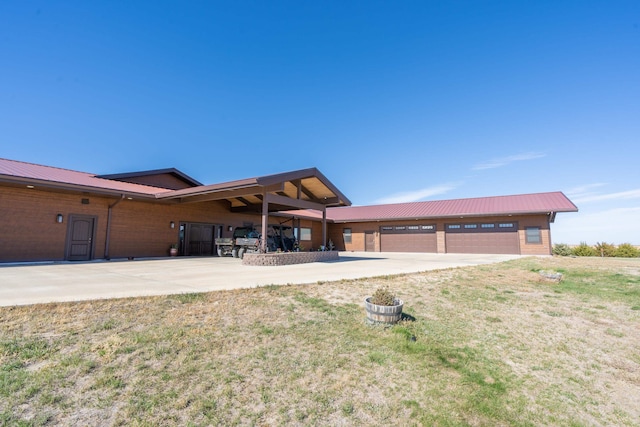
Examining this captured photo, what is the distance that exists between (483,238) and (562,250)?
18.5ft

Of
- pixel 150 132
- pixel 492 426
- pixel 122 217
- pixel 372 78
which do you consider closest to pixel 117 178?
pixel 122 217

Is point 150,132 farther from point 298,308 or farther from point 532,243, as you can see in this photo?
point 532,243

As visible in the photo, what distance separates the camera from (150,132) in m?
18.1

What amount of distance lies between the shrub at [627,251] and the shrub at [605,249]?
0.26m

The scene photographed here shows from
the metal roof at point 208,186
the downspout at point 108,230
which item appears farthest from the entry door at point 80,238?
the metal roof at point 208,186

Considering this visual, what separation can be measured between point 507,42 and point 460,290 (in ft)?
30.8

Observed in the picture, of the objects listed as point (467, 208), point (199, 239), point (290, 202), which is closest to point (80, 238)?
point (199, 239)

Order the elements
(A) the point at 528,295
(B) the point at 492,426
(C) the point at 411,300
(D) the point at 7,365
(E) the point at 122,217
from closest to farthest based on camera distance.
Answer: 1. (B) the point at 492,426
2. (D) the point at 7,365
3. (C) the point at 411,300
4. (A) the point at 528,295
5. (E) the point at 122,217

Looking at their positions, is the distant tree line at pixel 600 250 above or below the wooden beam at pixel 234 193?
below

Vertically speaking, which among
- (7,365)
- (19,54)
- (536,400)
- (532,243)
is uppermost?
(19,54)

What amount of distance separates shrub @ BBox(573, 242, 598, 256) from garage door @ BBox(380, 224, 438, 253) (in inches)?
416

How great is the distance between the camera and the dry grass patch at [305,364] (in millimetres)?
2457

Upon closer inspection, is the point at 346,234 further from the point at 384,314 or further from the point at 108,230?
the point at 384,314

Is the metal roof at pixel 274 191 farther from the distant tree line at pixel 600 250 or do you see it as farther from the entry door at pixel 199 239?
the distant tree line at pixel 600 250
